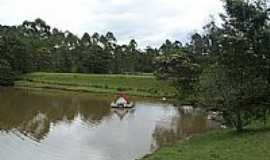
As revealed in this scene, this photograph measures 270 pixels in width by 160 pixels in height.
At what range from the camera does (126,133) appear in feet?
117

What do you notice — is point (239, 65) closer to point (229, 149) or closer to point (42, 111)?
point (229, 149)

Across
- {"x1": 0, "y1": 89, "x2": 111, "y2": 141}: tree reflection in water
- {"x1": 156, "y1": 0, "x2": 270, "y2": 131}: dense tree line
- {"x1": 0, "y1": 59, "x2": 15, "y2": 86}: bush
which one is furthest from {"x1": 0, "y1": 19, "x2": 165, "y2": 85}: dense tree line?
{"x1": 156, "y1": 0, "x2": 270, "y2": 131}: dense tree line

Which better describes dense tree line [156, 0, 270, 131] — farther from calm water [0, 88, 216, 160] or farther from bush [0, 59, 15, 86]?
bush [0, 59, 15, 86]

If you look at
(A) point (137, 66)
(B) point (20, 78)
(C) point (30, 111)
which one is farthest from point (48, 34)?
(C) point (30, 111)

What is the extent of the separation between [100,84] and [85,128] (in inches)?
1669

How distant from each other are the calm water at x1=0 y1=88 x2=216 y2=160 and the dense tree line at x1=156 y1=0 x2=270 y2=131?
17.6 ft

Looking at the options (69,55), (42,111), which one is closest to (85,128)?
(42,111)

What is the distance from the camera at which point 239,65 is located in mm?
27062

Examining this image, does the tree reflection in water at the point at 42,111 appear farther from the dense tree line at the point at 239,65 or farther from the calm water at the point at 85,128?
the dense tree line at the point at 239,65

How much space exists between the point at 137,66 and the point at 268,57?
279ft

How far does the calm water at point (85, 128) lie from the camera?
27828 mm

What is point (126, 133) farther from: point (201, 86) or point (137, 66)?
point (137, 66)

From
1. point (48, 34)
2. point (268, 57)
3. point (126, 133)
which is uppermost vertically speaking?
point (48, 34)

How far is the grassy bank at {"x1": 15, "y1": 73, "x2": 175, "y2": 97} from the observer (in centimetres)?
7400
